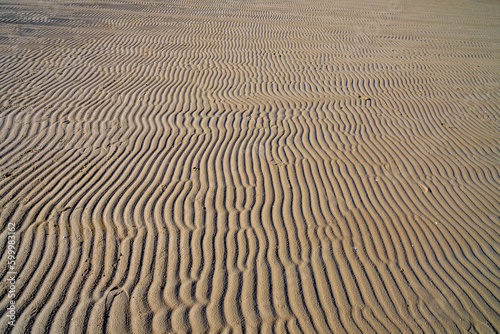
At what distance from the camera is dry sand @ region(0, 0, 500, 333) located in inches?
124

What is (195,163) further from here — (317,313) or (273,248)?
(317,313)

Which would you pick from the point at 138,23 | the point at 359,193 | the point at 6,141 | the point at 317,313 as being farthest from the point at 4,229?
the point at 138,23

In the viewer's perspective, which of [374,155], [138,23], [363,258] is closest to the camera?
[363,258]

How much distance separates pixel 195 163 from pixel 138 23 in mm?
10827

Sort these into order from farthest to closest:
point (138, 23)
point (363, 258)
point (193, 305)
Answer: point (138, 23) → point (363, 258) → point (193, 305)

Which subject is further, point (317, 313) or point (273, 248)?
point (273, 248)

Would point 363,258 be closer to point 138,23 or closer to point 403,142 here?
point 403,142

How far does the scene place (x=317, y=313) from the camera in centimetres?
311

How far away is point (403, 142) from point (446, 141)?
1014mm

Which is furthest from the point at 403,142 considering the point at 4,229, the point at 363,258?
the point at 4,229

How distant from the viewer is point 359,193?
4684 millimetres

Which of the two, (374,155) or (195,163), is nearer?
(195,163)

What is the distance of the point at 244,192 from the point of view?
15.0 feet

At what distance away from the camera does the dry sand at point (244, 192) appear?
3.15m
